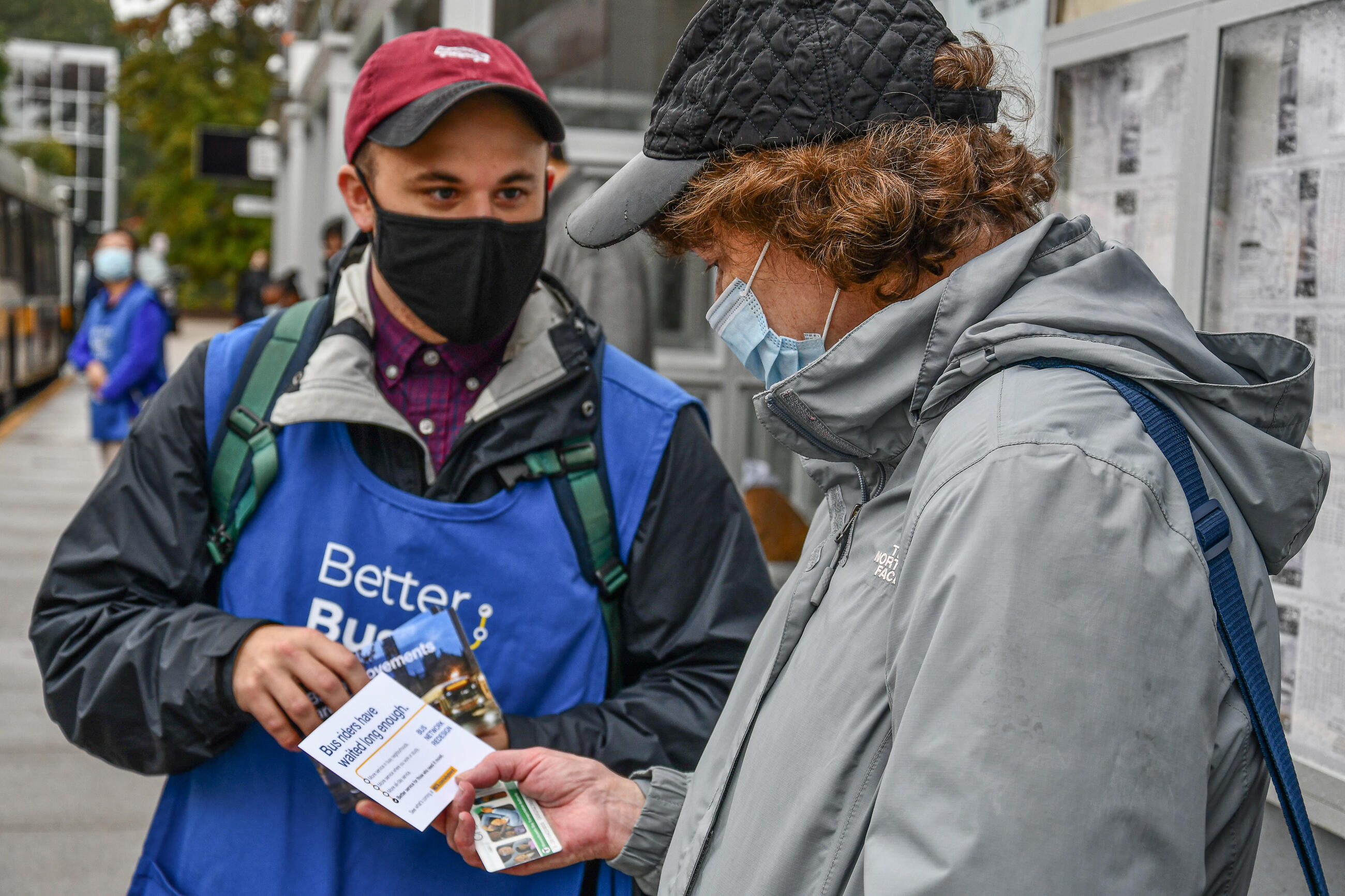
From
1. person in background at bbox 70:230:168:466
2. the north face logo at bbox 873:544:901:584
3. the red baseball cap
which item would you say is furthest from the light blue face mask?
person in background at bbox 70:230:168:466

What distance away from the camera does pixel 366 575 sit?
6.36ft

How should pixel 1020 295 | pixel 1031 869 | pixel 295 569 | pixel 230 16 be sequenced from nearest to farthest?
pixel 1031 869, pixel 1020 295, pixel 295 569, pixel 230 16

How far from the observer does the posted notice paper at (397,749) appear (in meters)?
1.73

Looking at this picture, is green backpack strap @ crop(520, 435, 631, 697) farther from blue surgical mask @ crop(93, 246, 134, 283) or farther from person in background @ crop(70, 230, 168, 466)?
blue surgical mask @ crop(93, 246, 134, 283)

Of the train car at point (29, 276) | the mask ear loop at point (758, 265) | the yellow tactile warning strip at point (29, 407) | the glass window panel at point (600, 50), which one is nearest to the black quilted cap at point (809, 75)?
the mask ear loop at point (758, 265)

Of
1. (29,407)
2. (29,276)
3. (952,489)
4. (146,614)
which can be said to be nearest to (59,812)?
(146,614)

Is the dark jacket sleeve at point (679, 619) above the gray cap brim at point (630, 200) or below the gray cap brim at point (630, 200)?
below

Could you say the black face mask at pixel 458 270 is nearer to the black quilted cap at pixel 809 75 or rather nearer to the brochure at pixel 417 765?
the brochure at pixel 417 765

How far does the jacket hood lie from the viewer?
1076 millimetres

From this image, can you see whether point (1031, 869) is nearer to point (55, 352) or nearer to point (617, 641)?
point (617, 641)

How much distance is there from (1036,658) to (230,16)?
36.6m

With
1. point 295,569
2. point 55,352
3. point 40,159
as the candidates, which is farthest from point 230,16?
point 295,569

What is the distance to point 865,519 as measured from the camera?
1276 mm

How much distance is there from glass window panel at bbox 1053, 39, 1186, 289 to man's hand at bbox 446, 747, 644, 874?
167cm
